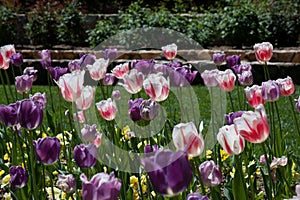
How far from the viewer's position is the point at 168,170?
1.13 metres

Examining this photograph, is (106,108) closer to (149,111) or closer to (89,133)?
(89,133)

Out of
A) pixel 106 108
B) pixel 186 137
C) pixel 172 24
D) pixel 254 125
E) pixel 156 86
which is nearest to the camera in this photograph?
pixel 186 137

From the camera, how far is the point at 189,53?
7316 mm

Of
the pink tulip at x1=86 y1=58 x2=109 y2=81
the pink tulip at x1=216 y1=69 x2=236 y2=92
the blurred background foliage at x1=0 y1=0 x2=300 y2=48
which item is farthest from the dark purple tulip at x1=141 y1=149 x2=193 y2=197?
the blurred background foliage at x1=0 y1=0 x2=300 y2=48

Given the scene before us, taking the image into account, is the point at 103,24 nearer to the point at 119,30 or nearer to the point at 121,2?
the point at 119,30

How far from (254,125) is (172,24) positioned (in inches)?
272

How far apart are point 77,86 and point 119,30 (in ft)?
21.9

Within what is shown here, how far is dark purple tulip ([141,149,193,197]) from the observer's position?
112cm

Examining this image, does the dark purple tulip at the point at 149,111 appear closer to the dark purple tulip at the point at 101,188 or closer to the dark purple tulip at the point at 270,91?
the dark purple tulip at the point at 270,91

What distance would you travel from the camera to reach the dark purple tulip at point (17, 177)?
1.92 meters

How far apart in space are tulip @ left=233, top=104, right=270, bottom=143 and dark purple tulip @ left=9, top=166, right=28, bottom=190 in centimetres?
73

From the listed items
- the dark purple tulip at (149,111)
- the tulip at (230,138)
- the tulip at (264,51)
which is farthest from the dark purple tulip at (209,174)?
the tulip at (264,51)

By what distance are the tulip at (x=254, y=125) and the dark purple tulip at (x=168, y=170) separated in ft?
1.36

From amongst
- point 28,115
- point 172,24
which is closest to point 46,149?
point 28,115
